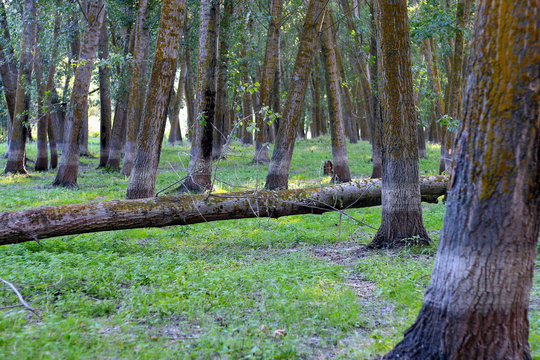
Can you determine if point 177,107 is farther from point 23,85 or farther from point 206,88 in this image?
point 206,88

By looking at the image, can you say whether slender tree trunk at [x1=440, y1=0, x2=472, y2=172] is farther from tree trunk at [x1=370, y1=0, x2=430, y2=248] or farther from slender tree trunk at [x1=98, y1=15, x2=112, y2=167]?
slender tree trunk at [x1=98, y1=15, x2=112, y2=167]

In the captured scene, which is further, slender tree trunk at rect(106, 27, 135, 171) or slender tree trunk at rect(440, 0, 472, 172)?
slender tree trunk at rect(106, 27, 135, 171)

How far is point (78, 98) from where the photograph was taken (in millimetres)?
14219

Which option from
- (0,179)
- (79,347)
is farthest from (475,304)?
(0,179)

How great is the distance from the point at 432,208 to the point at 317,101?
23548 mm

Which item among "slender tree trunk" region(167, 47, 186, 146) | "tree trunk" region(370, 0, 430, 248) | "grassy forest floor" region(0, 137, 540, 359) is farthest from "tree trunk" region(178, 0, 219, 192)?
"slender tree trunk" region(167, 47, 186, 146)

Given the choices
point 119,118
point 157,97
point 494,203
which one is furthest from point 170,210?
point 119,118

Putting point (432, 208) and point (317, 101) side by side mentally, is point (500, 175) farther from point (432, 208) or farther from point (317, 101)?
point (317, 101)

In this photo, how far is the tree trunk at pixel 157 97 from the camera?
32.2ft

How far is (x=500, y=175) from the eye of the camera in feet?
10.2

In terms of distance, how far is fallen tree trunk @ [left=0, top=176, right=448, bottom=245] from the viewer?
6727mm

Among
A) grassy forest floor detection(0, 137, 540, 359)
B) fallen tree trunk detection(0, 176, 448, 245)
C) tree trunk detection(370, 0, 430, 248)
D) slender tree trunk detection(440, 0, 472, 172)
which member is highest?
slender tree trunk detection(440, 0, 472, 172)

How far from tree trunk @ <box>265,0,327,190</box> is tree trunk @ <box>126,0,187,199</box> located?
3.55 metres

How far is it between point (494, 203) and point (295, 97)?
9.61 m
